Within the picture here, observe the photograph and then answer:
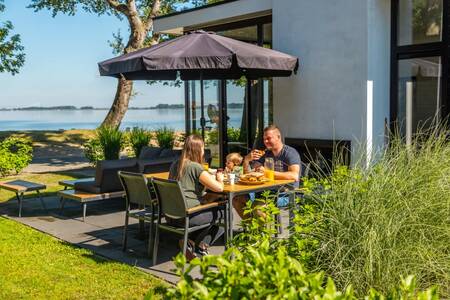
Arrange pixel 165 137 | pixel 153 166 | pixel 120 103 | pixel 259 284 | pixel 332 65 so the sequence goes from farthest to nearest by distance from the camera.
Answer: pixel 120 103
pixel 165 137
pixel 332 65
pixel 153 166
pixel 259 284

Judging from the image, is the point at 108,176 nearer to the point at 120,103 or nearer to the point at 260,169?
the point at 260,169

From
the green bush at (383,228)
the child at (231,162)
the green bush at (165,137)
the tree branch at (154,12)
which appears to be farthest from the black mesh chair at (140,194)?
the tree branch at (154,12)

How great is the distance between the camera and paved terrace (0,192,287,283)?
4.82m

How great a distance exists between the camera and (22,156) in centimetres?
1107

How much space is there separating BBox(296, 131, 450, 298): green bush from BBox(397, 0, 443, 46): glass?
3872mm

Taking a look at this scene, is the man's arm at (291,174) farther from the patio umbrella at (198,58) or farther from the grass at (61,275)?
the grass at (61,275)

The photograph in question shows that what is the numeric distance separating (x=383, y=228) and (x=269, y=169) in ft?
7.33

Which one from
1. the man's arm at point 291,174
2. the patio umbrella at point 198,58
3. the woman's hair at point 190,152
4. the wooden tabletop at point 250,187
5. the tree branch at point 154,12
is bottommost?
the wooden tabletop at point 250,187

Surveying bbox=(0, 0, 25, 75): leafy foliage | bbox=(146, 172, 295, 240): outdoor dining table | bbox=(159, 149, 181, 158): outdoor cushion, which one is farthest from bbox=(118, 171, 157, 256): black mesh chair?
bbox=(0, 0, 25, 75): leafy foliage

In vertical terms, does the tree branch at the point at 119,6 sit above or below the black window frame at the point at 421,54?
above

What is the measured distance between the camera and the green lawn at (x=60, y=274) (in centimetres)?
395

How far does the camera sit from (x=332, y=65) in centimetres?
732

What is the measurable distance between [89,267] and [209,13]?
631 centimetres

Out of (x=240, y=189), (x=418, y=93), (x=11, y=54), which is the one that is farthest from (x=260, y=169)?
(x=11, y=54)
